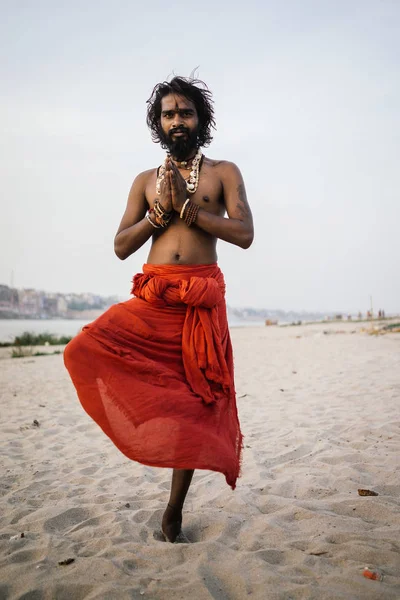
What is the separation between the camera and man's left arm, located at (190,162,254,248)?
2.53 meters

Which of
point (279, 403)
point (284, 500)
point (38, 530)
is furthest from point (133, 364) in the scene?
point (279, 403)

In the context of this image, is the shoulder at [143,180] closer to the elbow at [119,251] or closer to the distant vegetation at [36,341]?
the elbow at [119,251]

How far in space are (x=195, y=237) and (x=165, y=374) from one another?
2.75 ft

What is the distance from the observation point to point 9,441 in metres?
4.71

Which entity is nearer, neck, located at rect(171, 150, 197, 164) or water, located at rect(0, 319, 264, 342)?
neck, located at rect(171, 150, 197, 164)

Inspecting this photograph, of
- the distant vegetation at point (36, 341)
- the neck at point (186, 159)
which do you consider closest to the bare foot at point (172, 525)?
the neck at point (186, 159)

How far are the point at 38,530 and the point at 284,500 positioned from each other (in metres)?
1.57

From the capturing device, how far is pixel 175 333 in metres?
2.54

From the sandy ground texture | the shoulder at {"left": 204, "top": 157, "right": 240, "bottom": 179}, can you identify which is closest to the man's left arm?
the shoulder at {"left": 204, "top": 157, "right": 240, "bottom": 179}

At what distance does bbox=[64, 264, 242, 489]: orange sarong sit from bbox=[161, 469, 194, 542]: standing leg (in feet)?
1.07

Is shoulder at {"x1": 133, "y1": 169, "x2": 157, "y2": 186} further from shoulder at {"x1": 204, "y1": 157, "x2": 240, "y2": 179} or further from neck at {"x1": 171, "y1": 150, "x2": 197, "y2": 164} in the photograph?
shoulder at {"x1": 204, "y1": 157, "x2": 240, "y2": 179}

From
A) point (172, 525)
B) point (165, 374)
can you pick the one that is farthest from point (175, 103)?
point (172, 525)

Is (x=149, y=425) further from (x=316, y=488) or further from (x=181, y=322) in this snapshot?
(x=316, y=488)

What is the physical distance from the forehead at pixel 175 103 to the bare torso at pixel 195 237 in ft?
1.23
